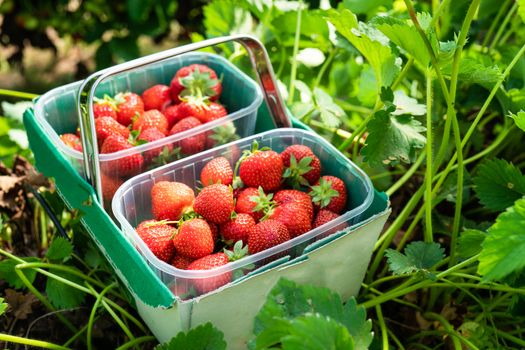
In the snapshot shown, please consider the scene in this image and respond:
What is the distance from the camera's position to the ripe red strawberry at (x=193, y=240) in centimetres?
100

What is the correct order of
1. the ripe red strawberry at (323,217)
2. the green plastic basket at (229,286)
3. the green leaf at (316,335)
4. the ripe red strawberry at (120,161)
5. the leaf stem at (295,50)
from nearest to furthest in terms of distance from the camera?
the green leaf at (316,335) → the green plastic basket at (229,286) → the ripe red strawberry at (323,217) → the ripe red strawberry at (120,161) → the leaf stem at (295,50)

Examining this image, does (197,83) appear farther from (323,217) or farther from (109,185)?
(323,217)

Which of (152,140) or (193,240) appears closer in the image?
(193,240)

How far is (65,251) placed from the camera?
1120mm

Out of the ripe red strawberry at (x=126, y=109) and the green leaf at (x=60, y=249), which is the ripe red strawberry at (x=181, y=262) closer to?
the green leaf at (x=60, y=249)

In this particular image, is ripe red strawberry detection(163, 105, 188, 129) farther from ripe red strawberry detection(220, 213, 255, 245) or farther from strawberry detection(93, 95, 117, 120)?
ripe red strawberry detection(220, 213, 255, 245)

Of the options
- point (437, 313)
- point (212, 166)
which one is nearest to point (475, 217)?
point (437, 313)

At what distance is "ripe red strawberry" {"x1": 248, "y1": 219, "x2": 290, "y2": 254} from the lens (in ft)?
3.26

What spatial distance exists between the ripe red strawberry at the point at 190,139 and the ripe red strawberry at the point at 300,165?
16cm

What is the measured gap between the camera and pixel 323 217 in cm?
105

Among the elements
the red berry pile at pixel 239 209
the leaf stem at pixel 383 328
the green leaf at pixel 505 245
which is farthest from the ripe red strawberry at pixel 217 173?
the green leaf at pixel 505 245

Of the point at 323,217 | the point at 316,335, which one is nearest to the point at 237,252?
the point at 323,217

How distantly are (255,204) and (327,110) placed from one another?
0.32 meters

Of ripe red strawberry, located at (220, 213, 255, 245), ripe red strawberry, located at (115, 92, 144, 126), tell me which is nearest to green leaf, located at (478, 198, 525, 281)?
ripe red strawberry, located at (220, 213, 255, 245)
